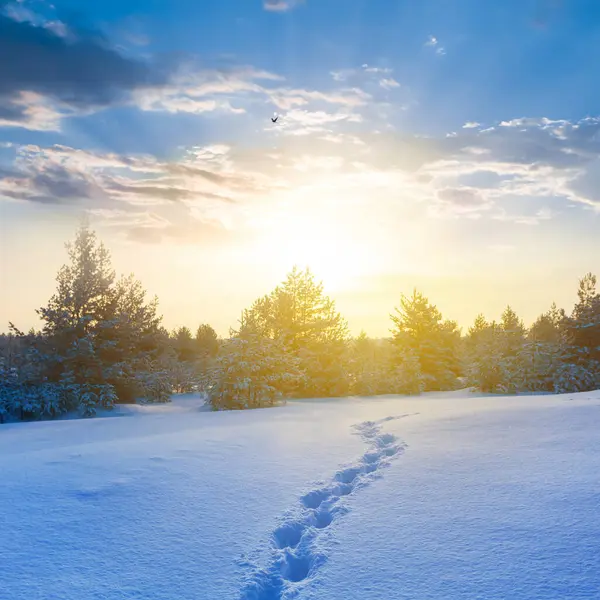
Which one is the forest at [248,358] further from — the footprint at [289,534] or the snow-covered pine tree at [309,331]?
the footprint at [289,534]

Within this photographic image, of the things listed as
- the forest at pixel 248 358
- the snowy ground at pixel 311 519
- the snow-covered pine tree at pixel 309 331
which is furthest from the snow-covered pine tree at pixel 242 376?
the snowy ground at pixel 311 519

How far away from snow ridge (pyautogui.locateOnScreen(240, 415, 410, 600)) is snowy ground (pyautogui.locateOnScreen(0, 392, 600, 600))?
1 centimetres

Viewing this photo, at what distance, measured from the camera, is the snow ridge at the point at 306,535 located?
3133 mm

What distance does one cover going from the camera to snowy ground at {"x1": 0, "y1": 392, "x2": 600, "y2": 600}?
2.99 metres

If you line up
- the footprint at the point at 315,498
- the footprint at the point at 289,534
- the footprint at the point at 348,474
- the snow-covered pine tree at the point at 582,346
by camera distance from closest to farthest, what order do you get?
the footprint at the point at 289,534 → the footprint at the point at 315,498 → the footprint at the point at 348,474 → the snow-covered pine tree at the point at 582,346

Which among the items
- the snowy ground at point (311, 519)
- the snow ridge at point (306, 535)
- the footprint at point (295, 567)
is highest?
the snowy ground at point (311, 519)

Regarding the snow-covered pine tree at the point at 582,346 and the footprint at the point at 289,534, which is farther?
the snow-covered pine tree at the point at 582,346

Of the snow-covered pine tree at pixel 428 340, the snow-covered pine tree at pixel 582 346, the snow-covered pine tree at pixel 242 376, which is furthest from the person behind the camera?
the snow-covered pine tree at pixel 428 340

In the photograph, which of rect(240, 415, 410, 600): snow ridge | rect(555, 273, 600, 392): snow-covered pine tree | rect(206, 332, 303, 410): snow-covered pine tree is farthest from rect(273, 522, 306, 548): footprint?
rect(555, 273, 600, 392): snow-covered pine tree

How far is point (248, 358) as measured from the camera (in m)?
16.2

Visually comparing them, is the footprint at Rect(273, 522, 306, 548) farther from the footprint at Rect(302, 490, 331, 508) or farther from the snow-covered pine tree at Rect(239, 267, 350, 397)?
the snow-covered pine tree at Rect(239, 267, 350, 397)

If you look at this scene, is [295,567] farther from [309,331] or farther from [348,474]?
[309,331]

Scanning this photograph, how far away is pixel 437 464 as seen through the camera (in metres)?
5.40

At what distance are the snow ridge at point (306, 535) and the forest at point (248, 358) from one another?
33.4 feet
